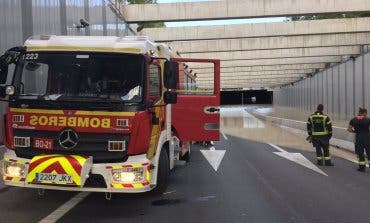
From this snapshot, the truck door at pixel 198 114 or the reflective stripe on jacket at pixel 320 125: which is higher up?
the truck door at pixel 198 114

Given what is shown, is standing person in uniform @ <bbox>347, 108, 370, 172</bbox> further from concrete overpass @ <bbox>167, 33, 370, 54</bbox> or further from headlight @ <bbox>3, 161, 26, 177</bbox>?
concrete overpass @ <bbox>167, 33, 370, 54</bbox>

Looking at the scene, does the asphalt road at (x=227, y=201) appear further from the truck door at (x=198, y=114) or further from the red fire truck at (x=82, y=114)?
the truck door at (x=198, y=114)

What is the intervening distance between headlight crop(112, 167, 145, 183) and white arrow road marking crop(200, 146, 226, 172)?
6.67 meters

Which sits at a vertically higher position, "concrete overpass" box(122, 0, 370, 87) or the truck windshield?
"concrete overpass" box(122, 0, 370, 87)

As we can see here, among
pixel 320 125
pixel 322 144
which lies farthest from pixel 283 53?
pixel 322 144

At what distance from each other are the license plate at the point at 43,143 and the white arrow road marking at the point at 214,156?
7.10 m

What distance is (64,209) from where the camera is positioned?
927 cm

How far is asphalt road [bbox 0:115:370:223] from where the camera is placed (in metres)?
8.68

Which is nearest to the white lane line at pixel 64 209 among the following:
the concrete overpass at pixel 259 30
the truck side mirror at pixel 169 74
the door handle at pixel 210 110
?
the truck side mirror at pixel 169 74

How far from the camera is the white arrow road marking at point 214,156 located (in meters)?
16.3

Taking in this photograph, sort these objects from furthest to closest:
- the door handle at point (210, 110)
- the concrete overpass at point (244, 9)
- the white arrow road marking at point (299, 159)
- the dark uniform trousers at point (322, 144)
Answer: the concrete overpass at point (244, 9), the dark uniform trousers at point (322, 144), the white arrow road marking at point (299, 159), the door handle at point (210, 110)

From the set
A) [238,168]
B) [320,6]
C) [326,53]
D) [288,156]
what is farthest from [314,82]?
[238,168]

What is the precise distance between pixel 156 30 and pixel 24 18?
20171 millimetres

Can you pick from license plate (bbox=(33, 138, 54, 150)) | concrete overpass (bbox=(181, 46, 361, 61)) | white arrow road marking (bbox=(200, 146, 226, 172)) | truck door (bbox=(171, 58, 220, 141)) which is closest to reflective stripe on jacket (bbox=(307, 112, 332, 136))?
white arrow road marking (bbox=(200, 146, 226, 172))
